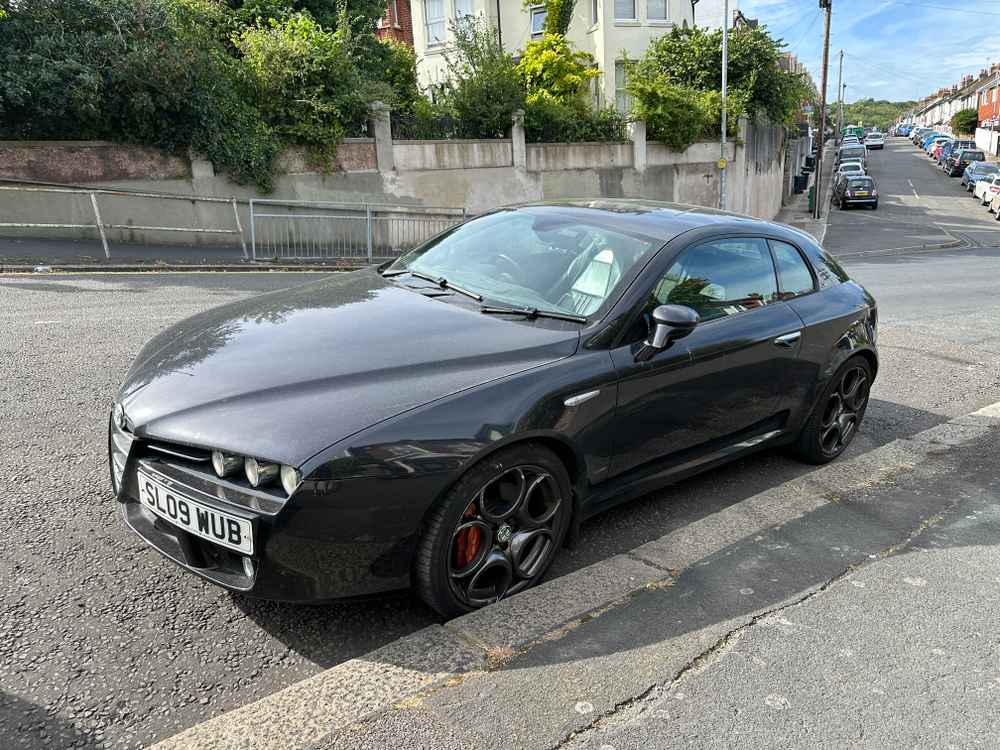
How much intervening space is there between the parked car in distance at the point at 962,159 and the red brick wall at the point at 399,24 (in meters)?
41.0

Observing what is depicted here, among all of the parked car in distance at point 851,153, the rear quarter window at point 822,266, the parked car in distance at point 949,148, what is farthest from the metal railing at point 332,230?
the parked car in distance at point 949,148

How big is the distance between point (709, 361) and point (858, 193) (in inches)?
1578

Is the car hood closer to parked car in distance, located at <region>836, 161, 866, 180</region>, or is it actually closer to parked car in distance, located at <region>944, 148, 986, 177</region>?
parked car in distance, located at <region>836, 161, 866, 180</region>

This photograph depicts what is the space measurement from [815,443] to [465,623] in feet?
9.58

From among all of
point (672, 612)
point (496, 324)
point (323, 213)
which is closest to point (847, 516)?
point (672, 612)

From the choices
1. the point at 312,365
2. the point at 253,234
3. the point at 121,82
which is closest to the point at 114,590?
the point at 312,365

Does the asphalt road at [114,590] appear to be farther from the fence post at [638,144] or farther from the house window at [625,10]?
the house window at [625,10]

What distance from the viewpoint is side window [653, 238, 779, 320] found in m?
3.86

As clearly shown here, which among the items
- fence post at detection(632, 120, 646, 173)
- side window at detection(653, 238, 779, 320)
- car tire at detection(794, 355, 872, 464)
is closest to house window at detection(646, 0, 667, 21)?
fence post at detection(632, 120, 646, 173)

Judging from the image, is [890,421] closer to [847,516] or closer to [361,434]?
[847,516]

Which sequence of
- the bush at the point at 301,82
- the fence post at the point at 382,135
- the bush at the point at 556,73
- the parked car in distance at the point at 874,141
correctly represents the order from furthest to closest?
the parked car in distance at the point at 874,141 → the bush at the point at 556,73 → the fence post at the point at 382,135 → the bush at the point at 301,82

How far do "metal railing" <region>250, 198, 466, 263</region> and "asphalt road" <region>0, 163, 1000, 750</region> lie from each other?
8301 millimetres

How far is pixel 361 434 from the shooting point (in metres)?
2.67

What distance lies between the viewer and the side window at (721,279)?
386 centimetres
